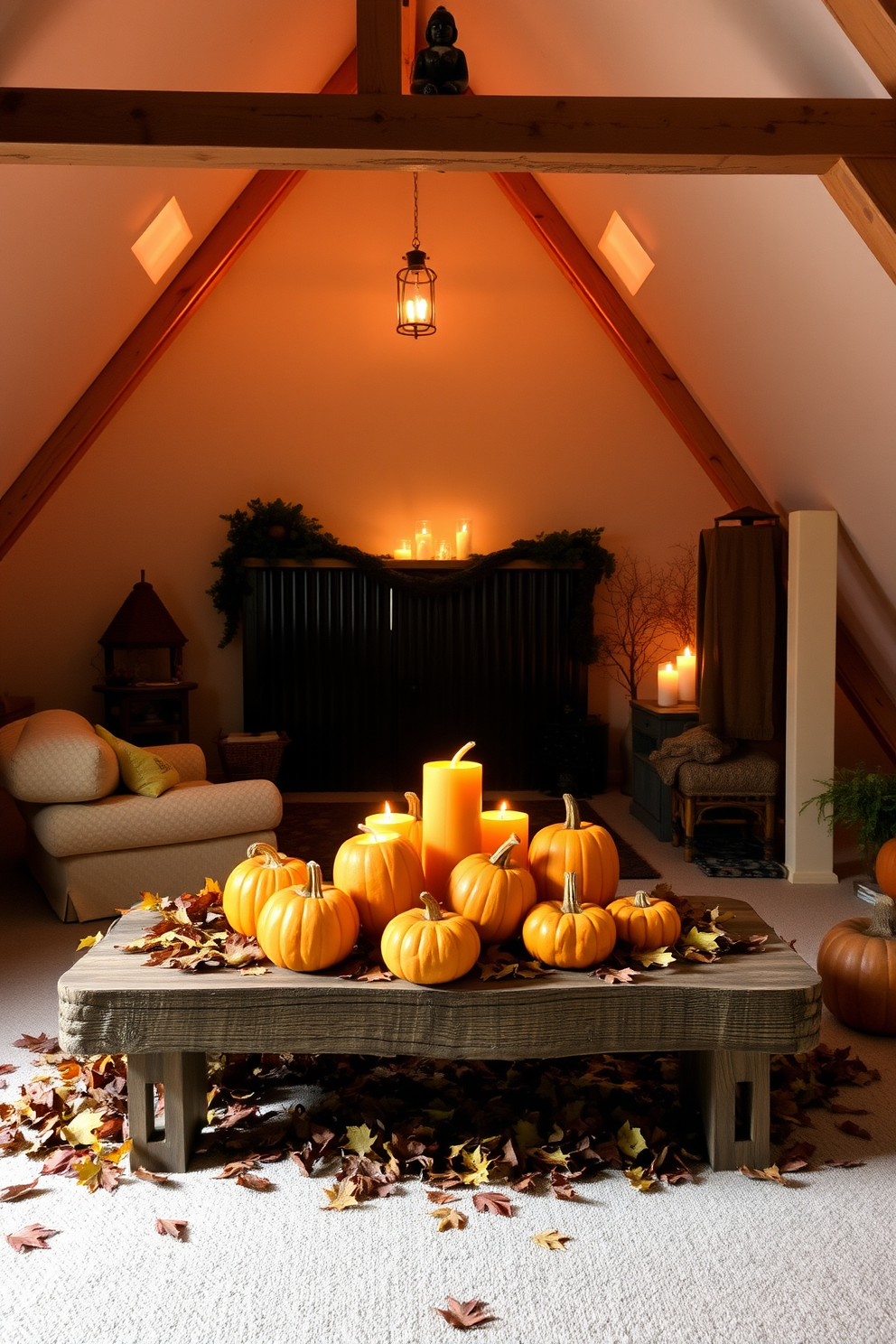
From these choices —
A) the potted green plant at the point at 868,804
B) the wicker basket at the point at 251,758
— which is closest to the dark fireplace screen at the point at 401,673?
the wicker basket at the point at 251,758

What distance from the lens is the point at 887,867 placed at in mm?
3932

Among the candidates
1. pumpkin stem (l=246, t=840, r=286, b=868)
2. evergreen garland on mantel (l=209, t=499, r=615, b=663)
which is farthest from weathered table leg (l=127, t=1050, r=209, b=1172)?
evergreen garland on mantel (l=209, t=499, r=615, b=663)

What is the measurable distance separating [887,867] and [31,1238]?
124 inches

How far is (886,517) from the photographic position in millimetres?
4344

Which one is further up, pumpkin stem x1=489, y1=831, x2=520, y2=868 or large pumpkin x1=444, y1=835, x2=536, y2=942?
pumpkin stem x1=489, y1=831, x2=520, y2=868

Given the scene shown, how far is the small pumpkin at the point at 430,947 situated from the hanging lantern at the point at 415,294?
461cm

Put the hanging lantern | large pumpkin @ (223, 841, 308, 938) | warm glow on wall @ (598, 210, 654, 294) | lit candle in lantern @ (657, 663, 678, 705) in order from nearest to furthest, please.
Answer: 1. large pumpkin @ (223, 841, 308, 938)
2. warm glow on wall @ (598, 210, 654, 294)
3. lit candle in lantern @ (657, 663, 678, 705)
4. the hanging lantern

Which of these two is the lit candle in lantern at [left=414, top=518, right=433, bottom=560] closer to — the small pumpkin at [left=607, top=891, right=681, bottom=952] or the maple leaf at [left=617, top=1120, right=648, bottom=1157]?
the small pumpkin at [left=607, top=891, right=681, bottom=952]

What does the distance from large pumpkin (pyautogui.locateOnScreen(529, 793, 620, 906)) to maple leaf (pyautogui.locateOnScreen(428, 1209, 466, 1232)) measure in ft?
2.23

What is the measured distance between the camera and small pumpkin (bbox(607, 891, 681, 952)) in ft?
7.45

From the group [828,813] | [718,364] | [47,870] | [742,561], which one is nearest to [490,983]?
[47,870]

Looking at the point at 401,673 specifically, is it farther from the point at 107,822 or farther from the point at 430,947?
the point at 430,947

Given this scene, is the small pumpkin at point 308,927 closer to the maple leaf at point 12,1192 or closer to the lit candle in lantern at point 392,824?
the lit candle in lantern at point 392,824

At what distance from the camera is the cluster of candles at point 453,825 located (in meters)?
2.40
